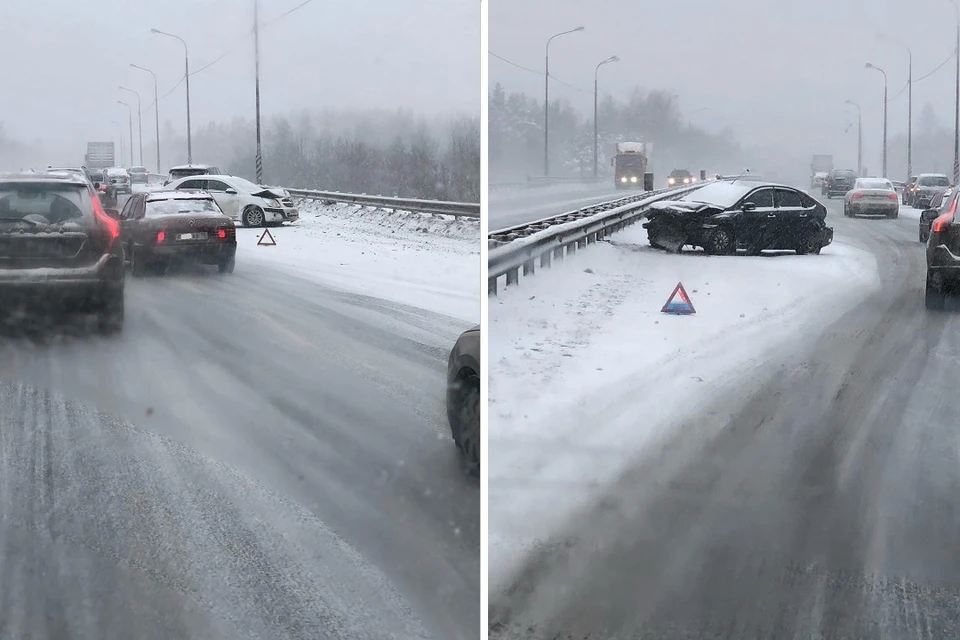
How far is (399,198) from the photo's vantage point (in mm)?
3732

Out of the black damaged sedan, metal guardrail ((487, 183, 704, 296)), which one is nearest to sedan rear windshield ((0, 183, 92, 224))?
metal guardrail ((487, 183, 704, 296))

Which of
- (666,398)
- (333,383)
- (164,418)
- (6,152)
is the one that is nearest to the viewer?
(6,152)

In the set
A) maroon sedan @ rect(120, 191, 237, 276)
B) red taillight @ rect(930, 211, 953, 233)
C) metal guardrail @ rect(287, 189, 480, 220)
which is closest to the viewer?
maroon sedan @ rect(120, 191, 237, 276)

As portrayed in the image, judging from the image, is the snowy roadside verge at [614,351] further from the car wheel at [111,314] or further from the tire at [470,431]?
the car wheel at [111,314]

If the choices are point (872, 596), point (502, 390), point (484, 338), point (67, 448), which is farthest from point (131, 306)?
point (872, 596)

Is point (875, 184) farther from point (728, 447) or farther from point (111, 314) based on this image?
point (111, 314)

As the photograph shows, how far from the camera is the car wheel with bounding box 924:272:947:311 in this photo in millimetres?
Answer: 3486

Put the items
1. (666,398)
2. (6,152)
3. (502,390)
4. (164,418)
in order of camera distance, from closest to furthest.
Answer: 1. (6,152)
2. (164,418)
3. (666,398)
4. (502,390)

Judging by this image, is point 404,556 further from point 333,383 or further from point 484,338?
point 484,338

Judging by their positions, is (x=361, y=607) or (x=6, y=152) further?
(x=361, y=607)

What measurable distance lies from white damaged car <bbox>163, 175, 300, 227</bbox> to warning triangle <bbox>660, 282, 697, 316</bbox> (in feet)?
5.24

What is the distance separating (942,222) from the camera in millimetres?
3402

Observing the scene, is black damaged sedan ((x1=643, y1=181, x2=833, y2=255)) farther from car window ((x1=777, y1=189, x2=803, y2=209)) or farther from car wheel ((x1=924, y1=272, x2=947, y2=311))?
car wheel ((x1=924, y1=272, x2=947, y2=311))

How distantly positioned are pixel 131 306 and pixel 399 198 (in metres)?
1.16
